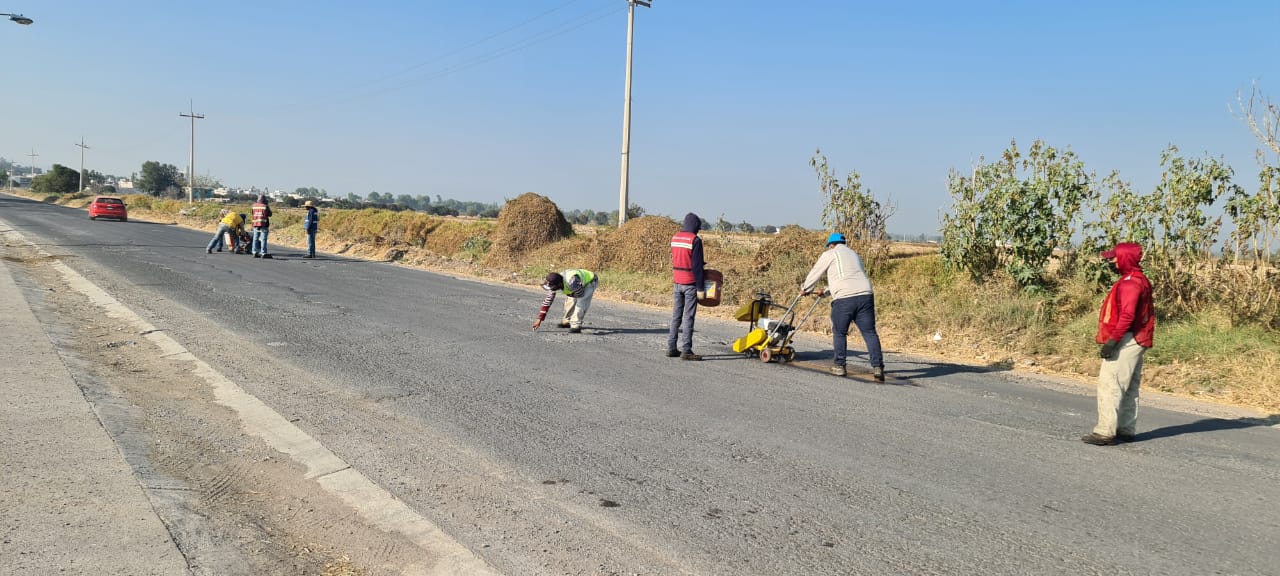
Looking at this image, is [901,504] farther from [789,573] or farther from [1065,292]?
[1065,292]

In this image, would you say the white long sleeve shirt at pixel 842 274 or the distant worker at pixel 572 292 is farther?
the distant worker at pixel 572 292

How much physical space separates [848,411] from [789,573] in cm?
353

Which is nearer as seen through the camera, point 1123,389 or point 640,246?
point 1123,389

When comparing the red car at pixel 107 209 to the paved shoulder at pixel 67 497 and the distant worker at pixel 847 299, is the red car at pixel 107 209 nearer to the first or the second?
the paved shoulder at pixel 67 497

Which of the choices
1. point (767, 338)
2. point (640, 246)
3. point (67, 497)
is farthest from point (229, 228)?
point (67, 497)

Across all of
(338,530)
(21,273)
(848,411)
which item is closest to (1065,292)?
(848,411)

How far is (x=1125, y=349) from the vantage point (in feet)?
20.9

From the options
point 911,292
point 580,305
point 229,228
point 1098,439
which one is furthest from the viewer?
point 229,228

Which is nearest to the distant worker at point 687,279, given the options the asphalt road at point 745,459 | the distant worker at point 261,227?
the asphalt road at point 745,459

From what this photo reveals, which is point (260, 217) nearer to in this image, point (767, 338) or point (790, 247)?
point (790, 247)

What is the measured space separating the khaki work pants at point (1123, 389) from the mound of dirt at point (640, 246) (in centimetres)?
1407

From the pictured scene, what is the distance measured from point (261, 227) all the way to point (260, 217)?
406mm

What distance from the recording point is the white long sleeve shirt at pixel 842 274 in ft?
28.9

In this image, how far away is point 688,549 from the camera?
3.97 m
